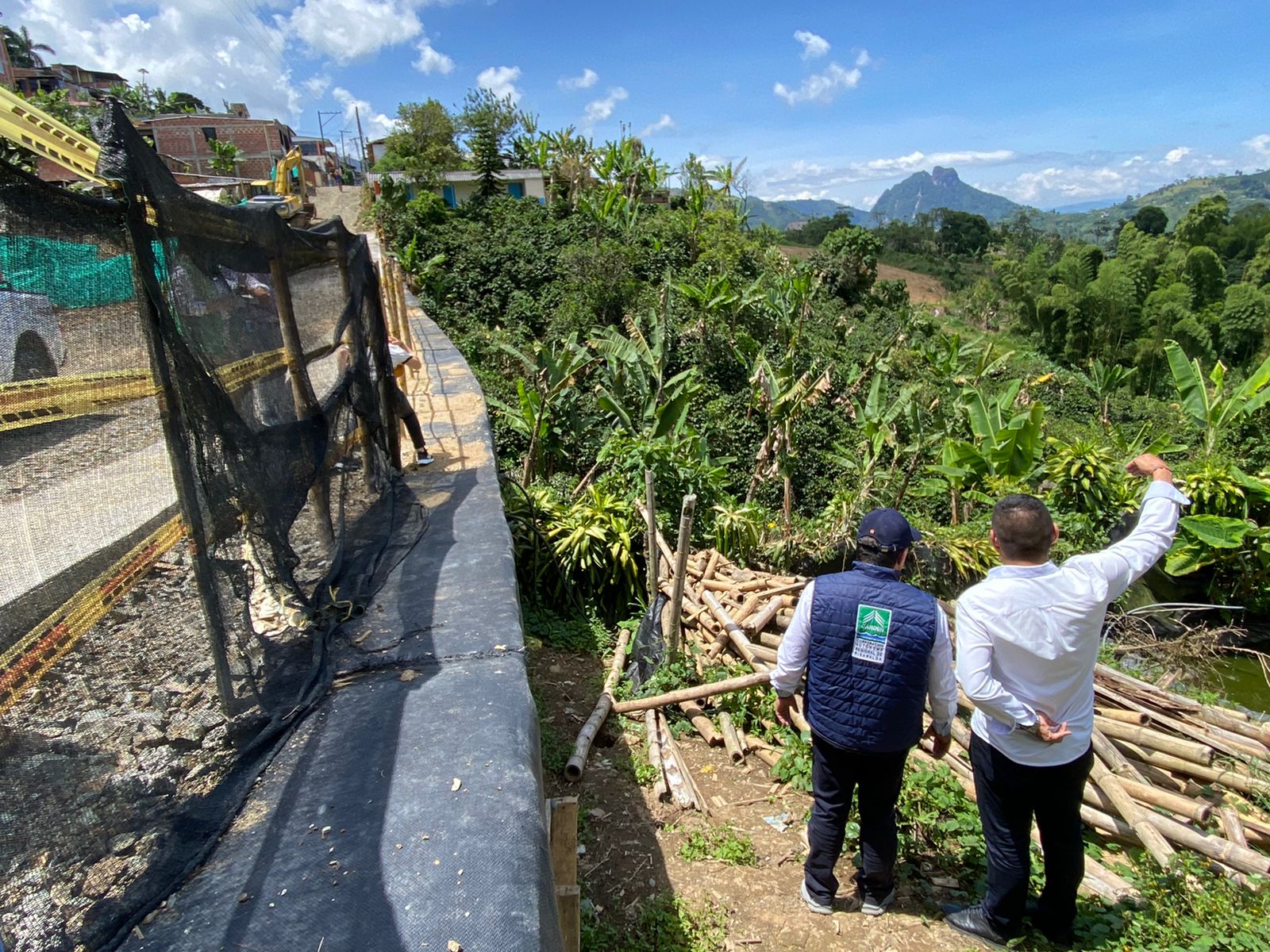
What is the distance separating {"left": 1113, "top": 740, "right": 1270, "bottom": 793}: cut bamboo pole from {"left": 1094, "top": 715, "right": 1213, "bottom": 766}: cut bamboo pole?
26 mm

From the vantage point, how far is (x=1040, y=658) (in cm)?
269

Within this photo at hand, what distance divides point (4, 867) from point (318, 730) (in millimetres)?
1123

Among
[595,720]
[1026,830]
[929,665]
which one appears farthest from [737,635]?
[1026,830]

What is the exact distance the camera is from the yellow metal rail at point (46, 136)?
1946 millimetres

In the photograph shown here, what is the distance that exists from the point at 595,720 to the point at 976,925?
89.3 inches

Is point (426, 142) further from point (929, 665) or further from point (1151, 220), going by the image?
point (1151, 220)

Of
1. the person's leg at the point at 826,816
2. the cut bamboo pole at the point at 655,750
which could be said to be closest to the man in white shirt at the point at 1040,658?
the person's leg at the point at 826,816

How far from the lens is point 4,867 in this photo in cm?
162

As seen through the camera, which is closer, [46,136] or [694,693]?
[46,136]

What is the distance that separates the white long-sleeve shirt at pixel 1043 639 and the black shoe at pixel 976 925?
2.81 feet

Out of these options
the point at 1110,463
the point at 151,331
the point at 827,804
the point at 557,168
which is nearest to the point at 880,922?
the point at 827,804

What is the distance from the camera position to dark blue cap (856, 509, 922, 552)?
2891 millimetres

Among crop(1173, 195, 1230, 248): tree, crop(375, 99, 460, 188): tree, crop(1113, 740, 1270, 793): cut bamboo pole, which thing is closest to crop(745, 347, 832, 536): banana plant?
crop(1113, 740, 1270, 793): cut bamboo pole

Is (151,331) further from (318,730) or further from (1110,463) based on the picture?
(1110,463)
